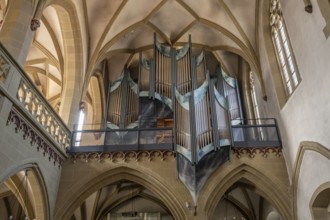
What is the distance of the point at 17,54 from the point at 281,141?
7970mm

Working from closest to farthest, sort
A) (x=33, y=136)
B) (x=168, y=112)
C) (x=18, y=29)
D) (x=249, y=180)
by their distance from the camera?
(x=18, y=29) < (x=33, y=136) < (x=249, y=180) < (x=168, y=112)

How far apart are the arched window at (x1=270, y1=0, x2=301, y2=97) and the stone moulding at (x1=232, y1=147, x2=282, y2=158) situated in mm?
1779

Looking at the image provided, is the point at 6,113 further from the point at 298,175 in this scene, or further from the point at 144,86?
the point at 298,175

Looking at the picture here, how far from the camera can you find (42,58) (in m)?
14.9

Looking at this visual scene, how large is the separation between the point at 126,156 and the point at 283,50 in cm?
603

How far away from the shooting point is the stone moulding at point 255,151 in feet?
32.6

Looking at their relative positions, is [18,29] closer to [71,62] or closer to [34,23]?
[34,23]

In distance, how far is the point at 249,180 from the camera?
990 cm

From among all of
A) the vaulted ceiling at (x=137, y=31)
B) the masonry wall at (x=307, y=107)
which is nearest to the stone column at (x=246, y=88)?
the vaulted ceiling at (x=137, y=31)

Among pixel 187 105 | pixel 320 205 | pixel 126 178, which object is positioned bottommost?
pixel 320 205

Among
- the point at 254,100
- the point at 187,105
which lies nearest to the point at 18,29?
the point at 187,105

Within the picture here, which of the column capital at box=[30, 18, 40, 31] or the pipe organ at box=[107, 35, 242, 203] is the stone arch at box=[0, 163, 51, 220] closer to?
the column capital at box=[30, 18, 40, 31]

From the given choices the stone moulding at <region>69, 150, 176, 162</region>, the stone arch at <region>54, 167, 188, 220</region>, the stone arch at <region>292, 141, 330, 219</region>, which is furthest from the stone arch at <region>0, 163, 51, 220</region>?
the stone arch at <region>292, 141, 330, 219</region>

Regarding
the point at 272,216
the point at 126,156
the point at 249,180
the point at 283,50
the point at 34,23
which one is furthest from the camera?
the point at 272,216
